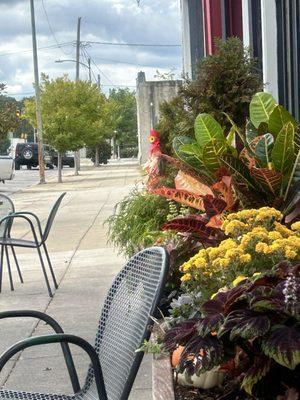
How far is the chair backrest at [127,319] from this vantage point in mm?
2699

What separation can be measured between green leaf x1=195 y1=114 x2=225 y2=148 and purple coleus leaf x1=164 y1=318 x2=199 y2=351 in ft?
7.22

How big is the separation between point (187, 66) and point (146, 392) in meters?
12.8

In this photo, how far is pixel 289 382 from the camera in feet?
8.72

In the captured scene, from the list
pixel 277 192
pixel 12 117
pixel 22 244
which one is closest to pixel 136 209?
→ pixel 22 244

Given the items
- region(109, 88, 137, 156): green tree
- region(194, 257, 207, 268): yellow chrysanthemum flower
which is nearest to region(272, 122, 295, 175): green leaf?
region(194, 257, 207, 268): yellow chrysanthemum flower

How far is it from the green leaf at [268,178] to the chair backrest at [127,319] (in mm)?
1482

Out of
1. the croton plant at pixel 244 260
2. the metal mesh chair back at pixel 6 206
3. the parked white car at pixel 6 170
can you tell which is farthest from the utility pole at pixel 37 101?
the croton plant at pixel 244 260

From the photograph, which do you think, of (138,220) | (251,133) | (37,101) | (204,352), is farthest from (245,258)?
(37,101)

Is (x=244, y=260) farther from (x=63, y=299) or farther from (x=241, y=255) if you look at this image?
(x=63, y=299)

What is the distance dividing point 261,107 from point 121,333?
2666 mm

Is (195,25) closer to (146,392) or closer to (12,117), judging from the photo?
(12,117)

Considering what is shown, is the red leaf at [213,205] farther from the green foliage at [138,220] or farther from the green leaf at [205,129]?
the green foliage at [138,220]

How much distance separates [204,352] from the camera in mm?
2562

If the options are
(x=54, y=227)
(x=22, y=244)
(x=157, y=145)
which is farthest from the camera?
(x=54, y=227)
